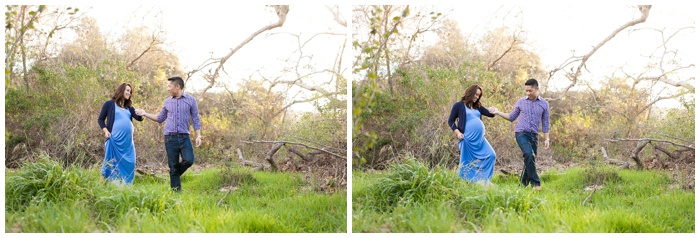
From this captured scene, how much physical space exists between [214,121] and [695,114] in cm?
413

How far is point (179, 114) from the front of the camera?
4.34 m

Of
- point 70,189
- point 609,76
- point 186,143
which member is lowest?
point 70,189

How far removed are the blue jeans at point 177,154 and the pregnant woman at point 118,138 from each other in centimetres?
33

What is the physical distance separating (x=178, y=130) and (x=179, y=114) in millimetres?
133

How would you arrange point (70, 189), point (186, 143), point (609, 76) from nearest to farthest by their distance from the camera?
point (70, 189) < point (186, 143) < point (609, 76)

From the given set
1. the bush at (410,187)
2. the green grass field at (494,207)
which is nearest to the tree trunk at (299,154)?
the green grass field at (494,207)

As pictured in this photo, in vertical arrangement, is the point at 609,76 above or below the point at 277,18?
below

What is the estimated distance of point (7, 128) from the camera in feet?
14.5

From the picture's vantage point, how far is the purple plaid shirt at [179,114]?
14.1 ft

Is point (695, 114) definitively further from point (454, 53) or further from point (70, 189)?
point (70, 189)

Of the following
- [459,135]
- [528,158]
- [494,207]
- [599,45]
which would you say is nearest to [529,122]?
[528,158]

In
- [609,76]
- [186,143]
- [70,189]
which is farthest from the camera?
[609,76]

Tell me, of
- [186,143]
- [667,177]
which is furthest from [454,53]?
[186,143]

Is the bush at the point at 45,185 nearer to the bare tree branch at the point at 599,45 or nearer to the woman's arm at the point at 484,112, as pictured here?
the woman's arm at the point at 484,112
